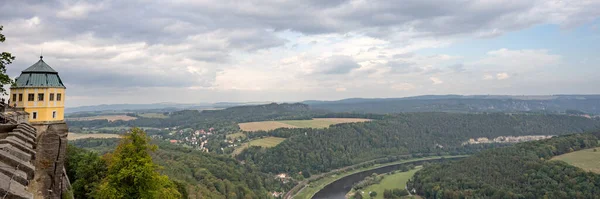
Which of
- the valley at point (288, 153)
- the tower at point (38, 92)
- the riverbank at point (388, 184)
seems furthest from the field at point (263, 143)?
the tower at point (38, 92)

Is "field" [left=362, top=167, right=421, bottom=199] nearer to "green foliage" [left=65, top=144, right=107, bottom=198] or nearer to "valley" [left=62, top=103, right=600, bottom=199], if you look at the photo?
"valley" [left=62, top=103, right=600, bottom=199]

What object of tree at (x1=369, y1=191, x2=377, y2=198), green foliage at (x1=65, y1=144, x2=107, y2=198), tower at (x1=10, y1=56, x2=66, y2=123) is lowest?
tree at (x1=369, y1=191, x2=377, y2=198)

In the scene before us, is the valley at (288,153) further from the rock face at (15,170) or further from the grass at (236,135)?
the rock face at (15,170)

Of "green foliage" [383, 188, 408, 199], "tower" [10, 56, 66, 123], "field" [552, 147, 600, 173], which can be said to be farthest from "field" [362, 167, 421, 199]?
"tower" [10, 56, 66, 123]

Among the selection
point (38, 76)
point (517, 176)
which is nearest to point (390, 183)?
point (517, 176)

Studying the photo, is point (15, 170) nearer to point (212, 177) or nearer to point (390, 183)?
point (212, 177)

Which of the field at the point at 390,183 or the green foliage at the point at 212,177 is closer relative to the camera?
the green foliage at the point at 212,177
